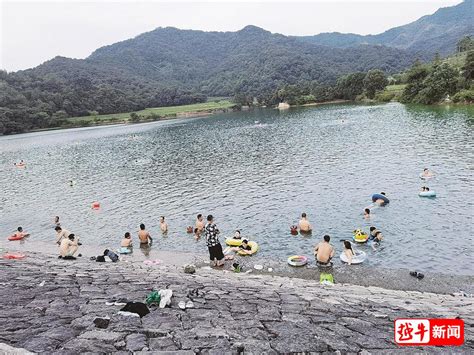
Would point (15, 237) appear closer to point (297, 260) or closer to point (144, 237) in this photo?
point (144, 237)

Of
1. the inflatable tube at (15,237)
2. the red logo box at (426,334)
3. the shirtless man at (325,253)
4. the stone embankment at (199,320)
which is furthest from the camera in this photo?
the inflatable tube at (15,237)

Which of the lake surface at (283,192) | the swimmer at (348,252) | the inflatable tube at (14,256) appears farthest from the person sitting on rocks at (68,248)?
the swimmer at (348,252)

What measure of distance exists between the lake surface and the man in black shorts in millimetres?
2647

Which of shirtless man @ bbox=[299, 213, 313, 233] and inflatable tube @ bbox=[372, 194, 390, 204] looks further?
inflatable tube @ bbox=[372, 194, 390, 204]

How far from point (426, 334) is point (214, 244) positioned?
44.4ft

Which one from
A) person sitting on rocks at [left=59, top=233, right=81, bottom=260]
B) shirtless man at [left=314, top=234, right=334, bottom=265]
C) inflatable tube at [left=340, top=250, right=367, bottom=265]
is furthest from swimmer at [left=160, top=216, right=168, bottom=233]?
inflatable tube at [left=340, top=250, right=367, bottom=265]

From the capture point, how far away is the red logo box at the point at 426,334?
7.44 metres

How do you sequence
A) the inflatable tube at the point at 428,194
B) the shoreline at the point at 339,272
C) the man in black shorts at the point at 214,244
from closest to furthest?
the shoreline at the point at 339,272
the man in black shorts at the point at 214,244
the inflatable tube at the point at 428,194

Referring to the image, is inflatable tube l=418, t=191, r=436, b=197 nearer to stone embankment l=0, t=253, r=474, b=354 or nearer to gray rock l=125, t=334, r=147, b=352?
stone embankment l=0, t=253, r=474, b=354

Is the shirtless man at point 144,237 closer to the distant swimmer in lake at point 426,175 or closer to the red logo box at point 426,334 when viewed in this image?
the red logo box at point 426,334

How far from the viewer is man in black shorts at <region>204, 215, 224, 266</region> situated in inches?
773

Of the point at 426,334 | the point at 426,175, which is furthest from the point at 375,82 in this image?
the point at 426,334

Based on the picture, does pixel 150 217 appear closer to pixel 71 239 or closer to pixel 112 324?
pixel 71 239

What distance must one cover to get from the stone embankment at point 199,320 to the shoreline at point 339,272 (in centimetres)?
398
